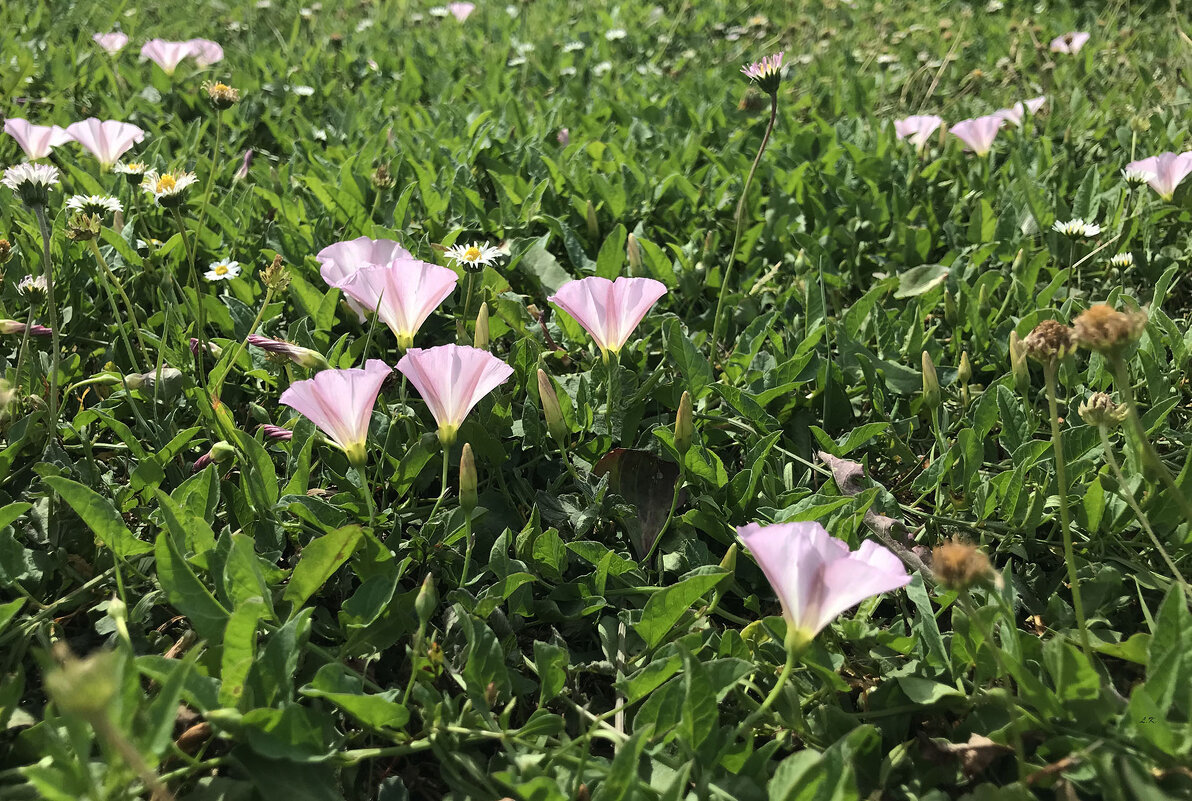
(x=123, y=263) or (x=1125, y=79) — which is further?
(x=1125, y=79)

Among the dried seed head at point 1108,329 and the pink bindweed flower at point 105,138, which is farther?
the pink bindweed flower at point 105,138

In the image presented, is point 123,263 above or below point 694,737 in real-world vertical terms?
above

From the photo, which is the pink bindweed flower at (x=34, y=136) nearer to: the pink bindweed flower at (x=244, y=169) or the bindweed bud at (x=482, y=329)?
the pink bindweed flower at (x=244, y=169)

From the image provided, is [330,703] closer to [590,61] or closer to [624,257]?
[624,257]

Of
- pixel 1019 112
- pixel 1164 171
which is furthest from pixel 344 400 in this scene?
pixel 1019 112

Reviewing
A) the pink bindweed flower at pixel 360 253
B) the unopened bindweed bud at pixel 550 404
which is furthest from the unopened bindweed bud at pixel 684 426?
the pink bindweed flower at pixel 360 253

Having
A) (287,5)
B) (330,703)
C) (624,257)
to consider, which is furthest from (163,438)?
(287,5)
